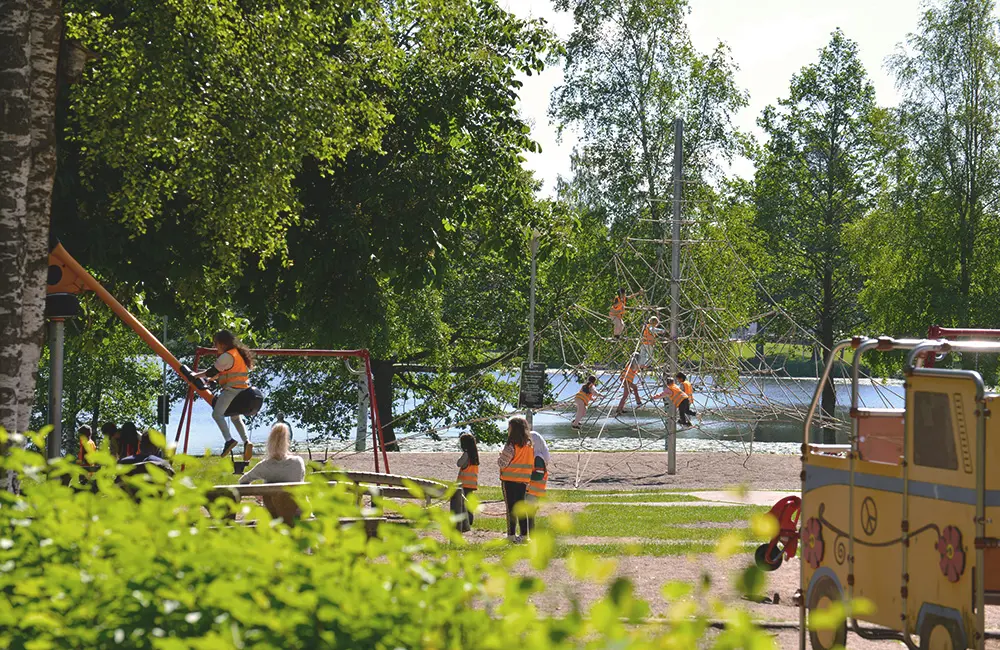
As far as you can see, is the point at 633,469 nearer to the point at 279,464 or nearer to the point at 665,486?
the point at 665,486

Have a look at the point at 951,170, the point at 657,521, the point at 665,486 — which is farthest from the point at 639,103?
the point at 657,521

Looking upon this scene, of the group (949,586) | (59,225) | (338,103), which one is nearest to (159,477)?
(949,586)

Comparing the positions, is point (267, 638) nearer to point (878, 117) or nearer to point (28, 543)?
point (28, 543)

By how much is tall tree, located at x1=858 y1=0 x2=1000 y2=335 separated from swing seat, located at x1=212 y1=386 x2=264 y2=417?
1211 inches

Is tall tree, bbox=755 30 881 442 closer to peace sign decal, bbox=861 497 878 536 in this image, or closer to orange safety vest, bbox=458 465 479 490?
orange safety vest, bbox=458 465 479 490

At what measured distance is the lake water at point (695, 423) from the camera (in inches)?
1163

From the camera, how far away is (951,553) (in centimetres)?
754

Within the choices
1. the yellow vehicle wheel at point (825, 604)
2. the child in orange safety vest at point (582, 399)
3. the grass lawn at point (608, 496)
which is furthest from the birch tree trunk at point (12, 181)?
the child in orange safety vest at point (582, 399)

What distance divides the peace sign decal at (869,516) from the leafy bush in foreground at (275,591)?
4.71 metres

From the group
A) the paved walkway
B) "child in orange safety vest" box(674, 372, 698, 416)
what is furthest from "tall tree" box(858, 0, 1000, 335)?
the paved walkway

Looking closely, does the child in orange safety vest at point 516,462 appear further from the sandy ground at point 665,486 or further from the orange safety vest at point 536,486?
the sandy ground at point 665,486

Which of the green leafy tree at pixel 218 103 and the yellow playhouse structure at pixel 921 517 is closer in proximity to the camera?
the yellow playhouse structure at pixel 921 517

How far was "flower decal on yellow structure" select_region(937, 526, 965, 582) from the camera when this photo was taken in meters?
7.47

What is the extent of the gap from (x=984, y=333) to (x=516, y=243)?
1269 cm
